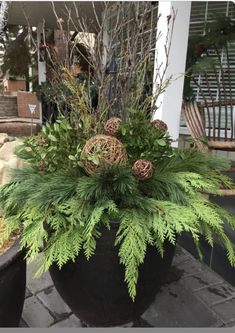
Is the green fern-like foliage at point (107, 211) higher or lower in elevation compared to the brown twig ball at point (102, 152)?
lower

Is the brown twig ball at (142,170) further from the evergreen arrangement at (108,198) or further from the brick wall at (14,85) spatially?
the brick wall at (14,85)

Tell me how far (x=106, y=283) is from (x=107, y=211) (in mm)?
282

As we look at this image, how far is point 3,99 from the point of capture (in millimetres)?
8484

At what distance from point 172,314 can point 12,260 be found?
848mm

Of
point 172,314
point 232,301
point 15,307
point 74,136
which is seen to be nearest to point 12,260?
point 15,307

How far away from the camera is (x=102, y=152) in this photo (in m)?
1.27

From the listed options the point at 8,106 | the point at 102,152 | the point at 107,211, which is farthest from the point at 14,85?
the point at 107,211

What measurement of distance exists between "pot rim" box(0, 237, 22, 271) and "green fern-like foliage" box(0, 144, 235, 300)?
39 millimetres

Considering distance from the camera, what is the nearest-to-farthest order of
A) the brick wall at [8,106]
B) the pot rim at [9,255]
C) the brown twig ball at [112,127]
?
1. the pot rim at [9,255]
2. the brown twig ball at [112,127]
3. the brick wall at [8,106]

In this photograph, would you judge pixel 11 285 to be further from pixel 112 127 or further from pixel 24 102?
pixel 24 102

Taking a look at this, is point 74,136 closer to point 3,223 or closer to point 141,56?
point 3,223

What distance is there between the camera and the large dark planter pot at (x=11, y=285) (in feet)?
3.63

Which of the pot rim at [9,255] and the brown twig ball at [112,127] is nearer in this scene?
the pot rim at [9,255]

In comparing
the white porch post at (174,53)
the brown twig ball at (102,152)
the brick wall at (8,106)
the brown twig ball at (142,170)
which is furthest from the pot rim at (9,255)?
the brick wall at (8,106)
